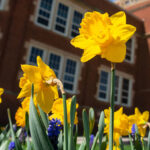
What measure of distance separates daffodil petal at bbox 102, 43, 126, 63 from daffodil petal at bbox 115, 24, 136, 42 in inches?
0.9

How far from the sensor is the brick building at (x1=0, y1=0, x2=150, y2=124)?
886 cm

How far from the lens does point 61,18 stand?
11.4 metres

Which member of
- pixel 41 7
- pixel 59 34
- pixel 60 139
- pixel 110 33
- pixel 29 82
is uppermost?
pixel 41 7

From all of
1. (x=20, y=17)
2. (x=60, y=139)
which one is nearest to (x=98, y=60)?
(x=20, y=17)

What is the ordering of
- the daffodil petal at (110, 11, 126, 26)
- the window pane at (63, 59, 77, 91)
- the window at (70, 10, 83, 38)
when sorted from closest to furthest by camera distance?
the daffodil petal at (110, 11, 126, 26), the window pane at (63, 59, 77, 91), the window at (70, 10, 83, 38)

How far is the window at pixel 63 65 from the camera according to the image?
10.2 meters

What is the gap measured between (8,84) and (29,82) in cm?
814

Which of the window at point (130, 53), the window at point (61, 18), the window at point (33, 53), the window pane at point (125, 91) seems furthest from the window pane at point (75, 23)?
the window pane at point (125, 91)

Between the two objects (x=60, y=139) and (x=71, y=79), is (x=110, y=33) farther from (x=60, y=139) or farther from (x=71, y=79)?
(x=71, y=79)

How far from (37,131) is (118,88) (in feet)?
41.6

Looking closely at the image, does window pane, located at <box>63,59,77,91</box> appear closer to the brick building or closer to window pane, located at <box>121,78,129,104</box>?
the brick building

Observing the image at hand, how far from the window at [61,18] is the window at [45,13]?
1.71ft

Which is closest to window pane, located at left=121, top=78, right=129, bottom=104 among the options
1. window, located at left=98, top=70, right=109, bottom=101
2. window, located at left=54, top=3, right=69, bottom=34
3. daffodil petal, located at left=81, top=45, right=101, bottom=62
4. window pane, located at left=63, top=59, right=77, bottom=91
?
window, located at left=98, top=70, right=109, bottom=101

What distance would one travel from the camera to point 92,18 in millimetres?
826
